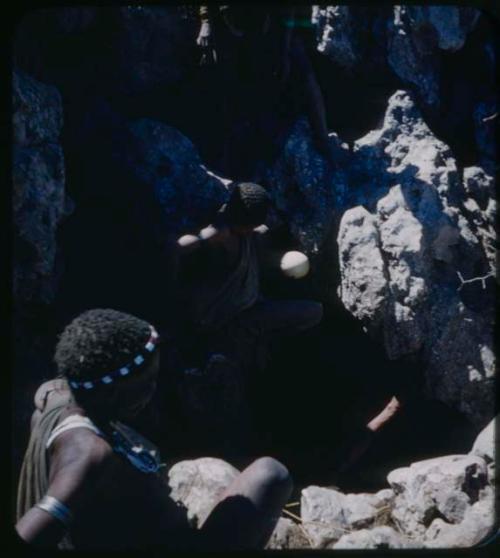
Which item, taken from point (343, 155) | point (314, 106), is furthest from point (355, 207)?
point (314, 106)

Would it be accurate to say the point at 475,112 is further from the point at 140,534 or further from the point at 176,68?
the point at 140,534

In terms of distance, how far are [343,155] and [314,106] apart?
1.10 ft

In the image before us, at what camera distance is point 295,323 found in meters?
3.55

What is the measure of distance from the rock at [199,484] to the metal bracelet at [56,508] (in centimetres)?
81

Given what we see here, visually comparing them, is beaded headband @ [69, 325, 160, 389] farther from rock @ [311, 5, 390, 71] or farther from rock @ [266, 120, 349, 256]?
rock @ [311, 5, 390, 71]

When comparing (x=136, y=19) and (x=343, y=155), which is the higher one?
(x=136, y=19)

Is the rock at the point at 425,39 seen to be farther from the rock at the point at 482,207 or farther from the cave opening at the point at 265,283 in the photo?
the rock at the point at 482,207

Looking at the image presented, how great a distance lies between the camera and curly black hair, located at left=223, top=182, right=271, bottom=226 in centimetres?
304

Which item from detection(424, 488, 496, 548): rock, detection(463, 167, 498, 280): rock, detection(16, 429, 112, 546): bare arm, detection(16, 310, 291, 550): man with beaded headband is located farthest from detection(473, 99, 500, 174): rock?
detection(16, 429, 112, 546): bare arm

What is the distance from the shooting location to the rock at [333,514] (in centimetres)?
255

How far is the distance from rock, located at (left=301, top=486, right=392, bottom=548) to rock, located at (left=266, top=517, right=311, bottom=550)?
5cm

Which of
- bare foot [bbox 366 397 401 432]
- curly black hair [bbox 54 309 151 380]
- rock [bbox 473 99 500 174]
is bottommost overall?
bare foot [bbox 366 397 401 432]

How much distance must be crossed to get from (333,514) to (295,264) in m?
1.34

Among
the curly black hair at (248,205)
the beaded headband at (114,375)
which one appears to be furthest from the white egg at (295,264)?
the beaded headband at (114,375)
